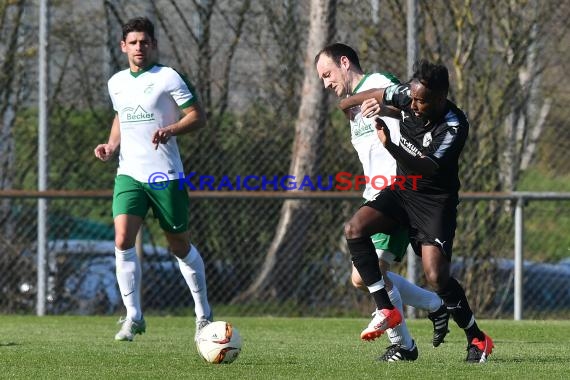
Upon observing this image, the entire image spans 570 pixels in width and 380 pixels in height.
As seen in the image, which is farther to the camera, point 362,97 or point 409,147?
point 362,97

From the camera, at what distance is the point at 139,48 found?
8484 millimetres

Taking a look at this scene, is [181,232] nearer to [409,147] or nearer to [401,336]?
[401,336]

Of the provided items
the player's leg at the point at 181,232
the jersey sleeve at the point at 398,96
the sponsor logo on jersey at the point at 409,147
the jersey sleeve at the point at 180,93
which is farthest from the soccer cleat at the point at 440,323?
the jersey sleeve at the point at 180,93

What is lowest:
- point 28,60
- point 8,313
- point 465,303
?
point 8,313

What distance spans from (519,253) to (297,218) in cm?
209

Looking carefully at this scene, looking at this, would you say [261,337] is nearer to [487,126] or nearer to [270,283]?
[270,283]

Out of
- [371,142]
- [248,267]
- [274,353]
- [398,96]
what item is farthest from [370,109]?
[248,267]

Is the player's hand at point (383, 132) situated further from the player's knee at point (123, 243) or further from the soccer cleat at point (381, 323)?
the player's knee at point (123, 243)

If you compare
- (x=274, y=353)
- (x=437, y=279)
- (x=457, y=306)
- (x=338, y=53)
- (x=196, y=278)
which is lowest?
(x=274, y=353)

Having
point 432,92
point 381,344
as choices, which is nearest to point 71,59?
point 381,344

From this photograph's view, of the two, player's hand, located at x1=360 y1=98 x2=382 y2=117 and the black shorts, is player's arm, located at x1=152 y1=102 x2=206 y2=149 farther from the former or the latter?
player's hand, located at x1=360 y1=98 x2=382 y2=117

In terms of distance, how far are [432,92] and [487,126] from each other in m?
5.35

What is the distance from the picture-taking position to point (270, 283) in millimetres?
11859

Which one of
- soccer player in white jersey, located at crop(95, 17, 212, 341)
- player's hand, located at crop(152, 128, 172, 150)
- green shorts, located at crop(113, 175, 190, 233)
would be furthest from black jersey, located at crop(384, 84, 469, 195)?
A: green shorts, located at crop(113, 175, 190, 233)
